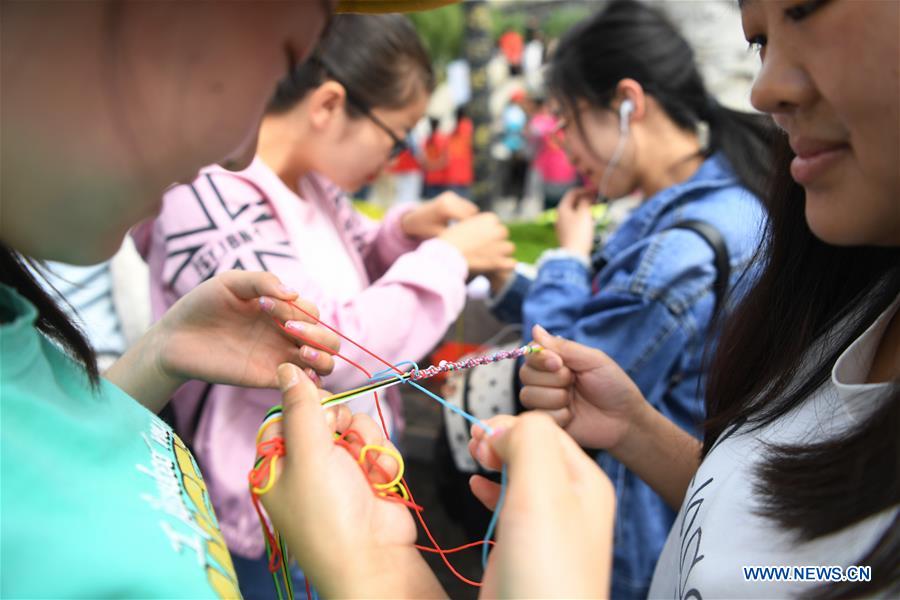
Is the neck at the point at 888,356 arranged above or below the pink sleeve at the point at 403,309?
above

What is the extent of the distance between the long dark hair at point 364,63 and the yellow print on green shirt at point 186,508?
4.01ft

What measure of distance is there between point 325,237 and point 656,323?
94cm

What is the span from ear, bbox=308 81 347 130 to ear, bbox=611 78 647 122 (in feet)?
2.86

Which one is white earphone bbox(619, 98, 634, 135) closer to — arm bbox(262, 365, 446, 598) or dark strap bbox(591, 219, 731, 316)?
dark strap bbox(591, 219, 731, 316)

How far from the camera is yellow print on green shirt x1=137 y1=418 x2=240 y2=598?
0.71m

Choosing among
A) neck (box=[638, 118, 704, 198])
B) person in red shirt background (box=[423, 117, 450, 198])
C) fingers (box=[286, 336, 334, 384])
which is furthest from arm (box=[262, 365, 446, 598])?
person in red shirt background (box=[423, 117, 450, 198])

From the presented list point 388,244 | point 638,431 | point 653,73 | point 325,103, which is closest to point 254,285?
point 638,431

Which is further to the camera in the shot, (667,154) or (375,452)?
(667,154)

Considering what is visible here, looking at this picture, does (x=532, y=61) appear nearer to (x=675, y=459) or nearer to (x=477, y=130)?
(x=477, y=130)

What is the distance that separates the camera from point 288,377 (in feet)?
2.98

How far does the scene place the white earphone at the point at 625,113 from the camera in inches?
86.3

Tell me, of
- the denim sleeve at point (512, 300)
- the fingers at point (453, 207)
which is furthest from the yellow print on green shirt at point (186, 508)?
the denim sleeve at point (512, 300)

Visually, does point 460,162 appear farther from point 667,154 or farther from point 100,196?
point 100,196

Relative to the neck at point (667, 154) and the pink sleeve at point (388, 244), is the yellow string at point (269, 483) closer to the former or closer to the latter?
the pink sleeve at point (388, 244)
